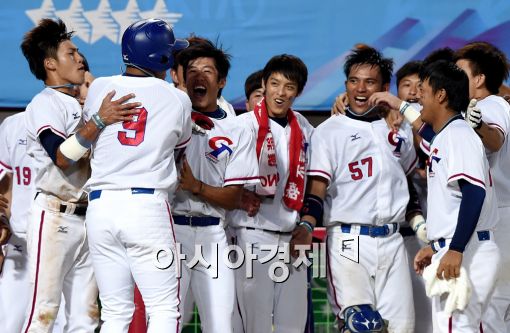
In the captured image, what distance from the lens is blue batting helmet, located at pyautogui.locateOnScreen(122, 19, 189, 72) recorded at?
4.54 m

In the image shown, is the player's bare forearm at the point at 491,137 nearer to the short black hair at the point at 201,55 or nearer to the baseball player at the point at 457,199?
the baseball player at the point at 457,199

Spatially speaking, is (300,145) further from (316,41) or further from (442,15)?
(442,15)

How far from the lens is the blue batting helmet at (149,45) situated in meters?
4.54

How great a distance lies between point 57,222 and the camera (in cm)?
500

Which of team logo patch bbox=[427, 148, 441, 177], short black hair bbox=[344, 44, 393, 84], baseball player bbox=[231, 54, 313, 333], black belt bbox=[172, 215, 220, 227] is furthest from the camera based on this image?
short black hair bbox=[344, 44, 393, 84]

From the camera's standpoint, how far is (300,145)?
557 cm

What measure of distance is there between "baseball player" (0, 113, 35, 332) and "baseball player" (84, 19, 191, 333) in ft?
4.16

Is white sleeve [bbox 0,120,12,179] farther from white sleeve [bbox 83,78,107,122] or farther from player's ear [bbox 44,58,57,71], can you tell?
white sleeve [bbox 83,78,107,122]

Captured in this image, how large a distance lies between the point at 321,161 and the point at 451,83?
1.21 m

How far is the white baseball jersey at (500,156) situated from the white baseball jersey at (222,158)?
127 cm

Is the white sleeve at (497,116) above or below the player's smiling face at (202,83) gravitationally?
below

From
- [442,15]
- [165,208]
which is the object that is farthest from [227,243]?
[442,15]

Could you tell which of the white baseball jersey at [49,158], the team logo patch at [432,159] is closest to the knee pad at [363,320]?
the team logo patch at [432,159]

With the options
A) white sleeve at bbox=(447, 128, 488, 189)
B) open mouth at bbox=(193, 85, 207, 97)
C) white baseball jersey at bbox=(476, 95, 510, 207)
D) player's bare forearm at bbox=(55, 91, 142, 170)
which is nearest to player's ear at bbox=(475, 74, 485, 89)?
white baseball jersey at bbox=(476, 95, 510, 207)
